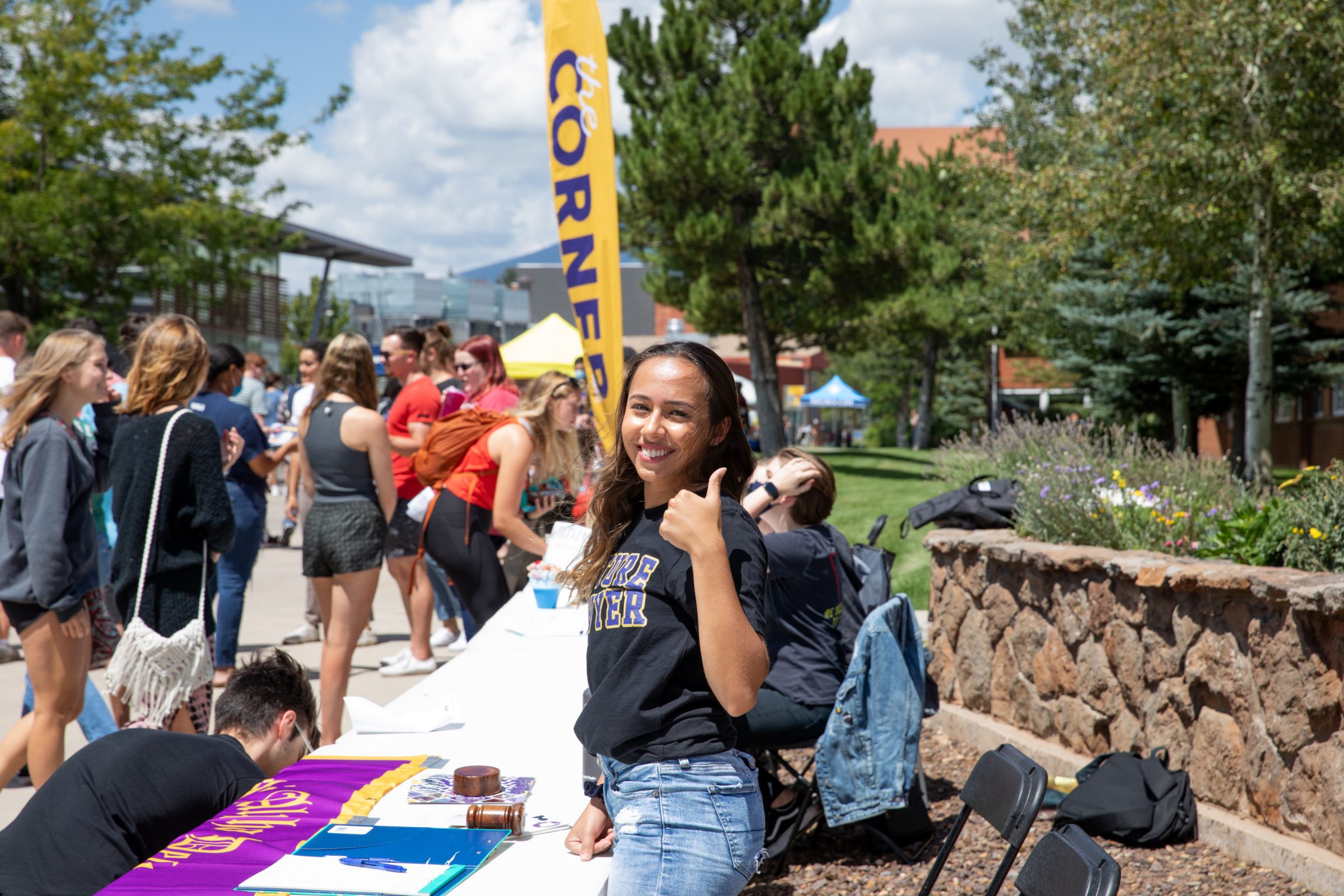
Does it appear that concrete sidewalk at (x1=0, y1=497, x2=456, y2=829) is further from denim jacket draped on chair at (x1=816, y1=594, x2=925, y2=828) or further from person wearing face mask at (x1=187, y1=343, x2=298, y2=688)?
denim jacket draped on chair at (x1=816, y1=594, x2=925, y2=828)

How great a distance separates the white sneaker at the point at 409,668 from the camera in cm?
699

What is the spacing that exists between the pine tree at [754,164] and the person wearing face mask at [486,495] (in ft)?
54.6

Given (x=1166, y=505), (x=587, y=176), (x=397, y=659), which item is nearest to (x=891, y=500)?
(x=397, y=659)

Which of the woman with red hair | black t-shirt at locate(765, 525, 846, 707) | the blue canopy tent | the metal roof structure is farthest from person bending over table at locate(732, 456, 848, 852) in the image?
the blue canopy tent

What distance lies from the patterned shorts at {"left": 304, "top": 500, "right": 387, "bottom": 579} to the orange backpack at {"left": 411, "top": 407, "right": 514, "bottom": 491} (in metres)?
0.51

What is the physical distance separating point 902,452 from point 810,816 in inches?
1067

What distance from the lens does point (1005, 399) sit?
158 feet

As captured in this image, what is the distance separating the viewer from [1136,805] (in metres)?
4.55

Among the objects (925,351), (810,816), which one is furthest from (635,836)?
(925,351)

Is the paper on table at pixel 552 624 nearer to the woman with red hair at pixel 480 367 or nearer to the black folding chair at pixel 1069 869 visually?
the black folding chair at pixel 1069 869

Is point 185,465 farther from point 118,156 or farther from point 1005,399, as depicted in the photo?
point 1005,399

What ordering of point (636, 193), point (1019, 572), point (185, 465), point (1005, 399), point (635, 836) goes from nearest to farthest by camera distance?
point (635, 836) < point (185, 465) < point (1019, 572) < point (636, 193) < point (1005, 399)

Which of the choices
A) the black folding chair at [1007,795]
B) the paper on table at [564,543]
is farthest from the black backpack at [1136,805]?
the paper on table at [564,543]

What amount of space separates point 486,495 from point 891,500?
1142cm
